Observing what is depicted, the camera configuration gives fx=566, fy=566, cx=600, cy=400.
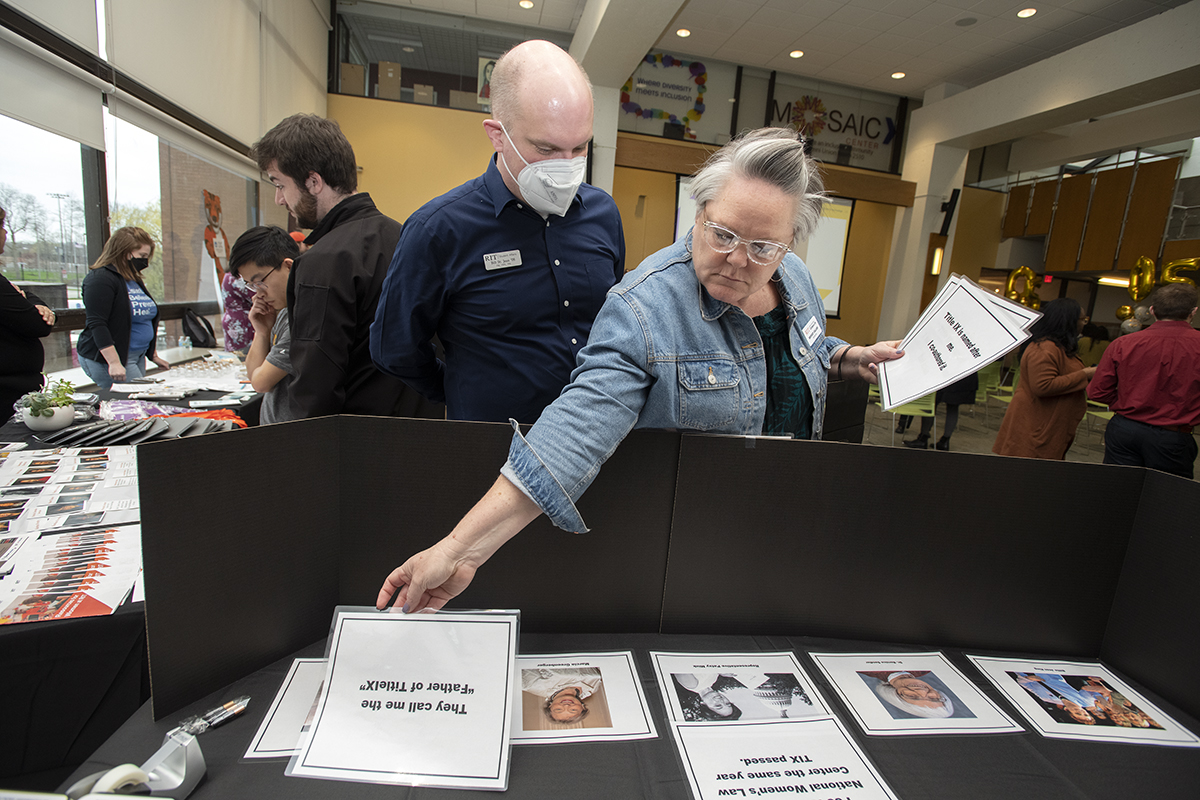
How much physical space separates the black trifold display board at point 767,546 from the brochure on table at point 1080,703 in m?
0.03

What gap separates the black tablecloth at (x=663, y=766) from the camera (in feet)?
2.06

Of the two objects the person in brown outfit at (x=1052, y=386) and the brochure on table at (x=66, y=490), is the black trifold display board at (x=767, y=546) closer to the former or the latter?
the brochure on table at (x=66, y=490)

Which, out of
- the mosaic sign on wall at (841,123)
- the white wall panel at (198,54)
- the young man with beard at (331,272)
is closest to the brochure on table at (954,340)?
the young man with beard at (331,272)

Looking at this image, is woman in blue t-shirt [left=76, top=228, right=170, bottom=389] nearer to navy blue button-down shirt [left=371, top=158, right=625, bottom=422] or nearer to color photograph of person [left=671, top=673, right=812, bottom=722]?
navy blue button-down shirt [left=371, top=158, right=625, bottom=422]

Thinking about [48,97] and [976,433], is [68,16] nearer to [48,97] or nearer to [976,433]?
[48,97]

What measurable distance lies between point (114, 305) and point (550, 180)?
9.61ft

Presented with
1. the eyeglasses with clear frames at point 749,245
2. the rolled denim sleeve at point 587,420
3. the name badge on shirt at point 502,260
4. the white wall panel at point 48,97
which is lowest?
the rolled denim sleeve at point 587,420

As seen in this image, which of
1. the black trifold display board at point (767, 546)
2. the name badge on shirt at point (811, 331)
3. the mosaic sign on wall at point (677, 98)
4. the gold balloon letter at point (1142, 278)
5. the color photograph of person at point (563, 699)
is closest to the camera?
the color photograph of person at point (563, 699)

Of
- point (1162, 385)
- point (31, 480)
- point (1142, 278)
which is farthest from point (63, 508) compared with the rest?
point (1142, 278)

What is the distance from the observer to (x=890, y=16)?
553 cm

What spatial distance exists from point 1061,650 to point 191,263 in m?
5.35

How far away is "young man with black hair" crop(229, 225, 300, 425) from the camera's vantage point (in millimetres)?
1607

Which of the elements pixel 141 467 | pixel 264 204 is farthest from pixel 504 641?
pixel 264 204

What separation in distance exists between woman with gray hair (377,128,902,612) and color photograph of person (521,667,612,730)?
18 centimetres
